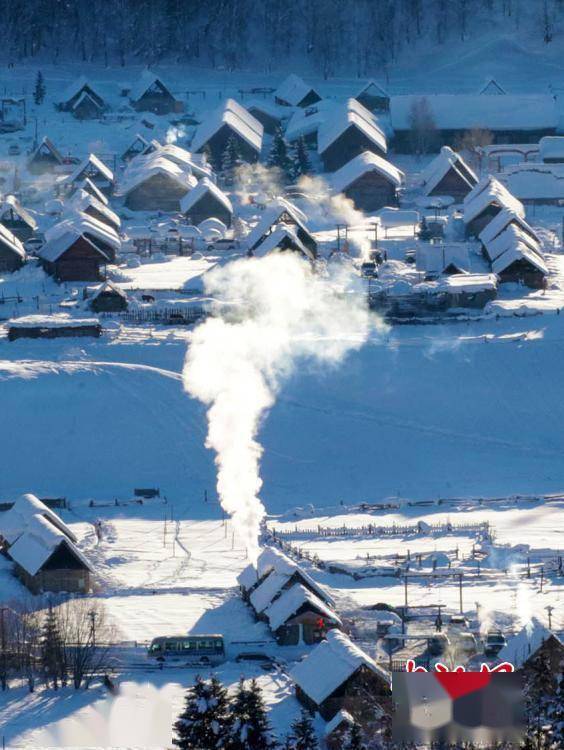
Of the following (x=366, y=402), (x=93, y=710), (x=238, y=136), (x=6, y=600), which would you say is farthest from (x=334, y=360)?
(x=238, y=136)

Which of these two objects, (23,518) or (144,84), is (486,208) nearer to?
(144,84)

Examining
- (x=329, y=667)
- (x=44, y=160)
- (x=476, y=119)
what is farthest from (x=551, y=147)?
(x=329, y=667)

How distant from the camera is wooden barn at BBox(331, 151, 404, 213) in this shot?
67.0m

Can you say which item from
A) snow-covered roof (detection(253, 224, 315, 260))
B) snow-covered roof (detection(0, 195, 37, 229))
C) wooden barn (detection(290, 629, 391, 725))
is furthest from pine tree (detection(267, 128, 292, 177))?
wooden barn (detection(290, 629, 391, 725))

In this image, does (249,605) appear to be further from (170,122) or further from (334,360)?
(170,122)

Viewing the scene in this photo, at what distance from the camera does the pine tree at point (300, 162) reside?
233ft

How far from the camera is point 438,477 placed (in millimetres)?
45906

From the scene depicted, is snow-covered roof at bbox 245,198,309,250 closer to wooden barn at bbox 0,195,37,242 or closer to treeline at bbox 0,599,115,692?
wooden barn at bbox 0,195,37,242

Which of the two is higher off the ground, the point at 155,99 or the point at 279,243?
the point at 155,99

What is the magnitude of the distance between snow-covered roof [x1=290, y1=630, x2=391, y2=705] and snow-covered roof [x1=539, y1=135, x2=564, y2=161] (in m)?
39.4

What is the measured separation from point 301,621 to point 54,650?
13.3 ft


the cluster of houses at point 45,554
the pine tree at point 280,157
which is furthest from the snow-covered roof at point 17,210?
the cluster of houses at point 45,554

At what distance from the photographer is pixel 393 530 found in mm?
42500

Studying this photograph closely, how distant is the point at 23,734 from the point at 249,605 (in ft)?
21.9
